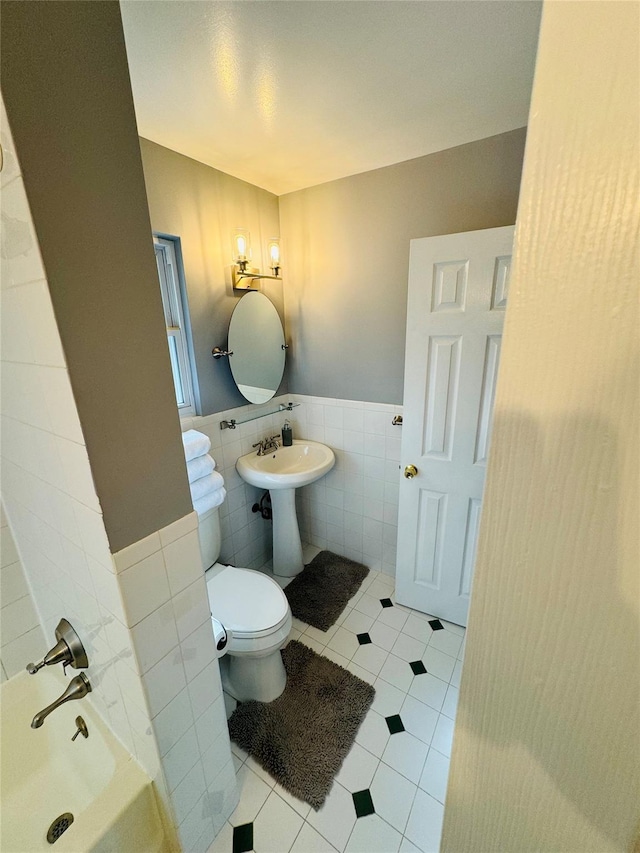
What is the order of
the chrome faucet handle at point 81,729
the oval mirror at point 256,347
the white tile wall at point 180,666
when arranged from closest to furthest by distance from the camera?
1. the white tile wall at point 180,666
2. the chrome faucet handle at point 81,729
3. the oval mirror at point 256,347

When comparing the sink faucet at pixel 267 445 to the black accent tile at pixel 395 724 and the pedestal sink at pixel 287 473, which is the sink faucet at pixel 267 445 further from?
the black accent tile at pixel 395 724

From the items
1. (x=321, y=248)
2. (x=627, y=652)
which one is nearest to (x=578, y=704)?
(x=627, y=652)

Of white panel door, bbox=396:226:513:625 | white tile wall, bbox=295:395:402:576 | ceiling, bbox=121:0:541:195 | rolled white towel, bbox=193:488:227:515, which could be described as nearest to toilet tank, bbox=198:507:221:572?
rolled white towel, bbox=193:488:227:515

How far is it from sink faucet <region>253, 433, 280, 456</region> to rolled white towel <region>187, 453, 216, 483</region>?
613 mm

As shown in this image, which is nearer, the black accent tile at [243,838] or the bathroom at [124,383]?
the bathroom at [124,383]

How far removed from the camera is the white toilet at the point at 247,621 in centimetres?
132

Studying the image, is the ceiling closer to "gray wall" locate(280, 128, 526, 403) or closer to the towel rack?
"gray wall" locate(280, 128, 526, 403)

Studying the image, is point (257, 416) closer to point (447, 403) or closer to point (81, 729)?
point (447, 403)

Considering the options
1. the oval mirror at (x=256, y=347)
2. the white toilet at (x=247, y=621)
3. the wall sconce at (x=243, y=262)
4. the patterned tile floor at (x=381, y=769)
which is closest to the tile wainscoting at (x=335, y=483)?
the oval mirror at (x=256, y=347)

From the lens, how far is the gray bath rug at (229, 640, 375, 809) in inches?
48.5

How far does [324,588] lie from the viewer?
2076mm

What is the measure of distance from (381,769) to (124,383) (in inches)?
63.9

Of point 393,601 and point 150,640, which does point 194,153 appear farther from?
point 393,601

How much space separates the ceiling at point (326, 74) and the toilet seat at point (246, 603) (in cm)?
180
